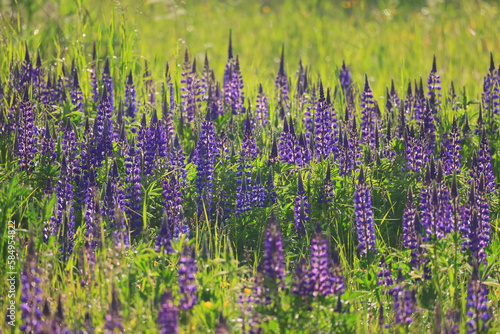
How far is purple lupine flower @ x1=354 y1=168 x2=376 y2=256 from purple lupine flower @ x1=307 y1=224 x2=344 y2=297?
0.69 m

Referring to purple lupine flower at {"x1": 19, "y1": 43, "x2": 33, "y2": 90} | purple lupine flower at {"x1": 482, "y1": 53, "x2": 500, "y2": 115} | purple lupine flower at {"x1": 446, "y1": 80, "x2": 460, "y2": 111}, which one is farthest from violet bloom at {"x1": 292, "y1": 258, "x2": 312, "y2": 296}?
purple lupine flower at {"x1": 482, "y1": 53, "x2": 500, "y2": 115}

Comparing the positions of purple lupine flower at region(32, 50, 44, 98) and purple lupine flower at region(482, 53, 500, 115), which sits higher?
purple lupine flower at region(482, 53, 500, 115)

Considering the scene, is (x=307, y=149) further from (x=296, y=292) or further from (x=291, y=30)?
(x=291, y=30)

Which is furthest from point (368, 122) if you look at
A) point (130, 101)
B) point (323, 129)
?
point (130, 101)

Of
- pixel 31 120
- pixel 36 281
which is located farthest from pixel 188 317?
pixel 31 120

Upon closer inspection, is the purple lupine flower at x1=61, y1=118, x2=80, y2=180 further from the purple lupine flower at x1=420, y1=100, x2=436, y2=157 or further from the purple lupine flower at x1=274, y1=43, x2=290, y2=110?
the purple lupine flower at x1=420, y1=100, x2=436, y2=157

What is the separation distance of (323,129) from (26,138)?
7.96ft

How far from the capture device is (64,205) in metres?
4.33

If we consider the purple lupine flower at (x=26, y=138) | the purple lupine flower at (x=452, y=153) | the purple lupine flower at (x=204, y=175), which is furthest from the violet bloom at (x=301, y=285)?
the purple lupine flower at (x=26, y=138)

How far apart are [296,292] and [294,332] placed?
0.64 ft

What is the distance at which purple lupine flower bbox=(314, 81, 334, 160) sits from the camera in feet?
17.3

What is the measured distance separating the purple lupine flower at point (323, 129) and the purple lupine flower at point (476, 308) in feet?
7.51

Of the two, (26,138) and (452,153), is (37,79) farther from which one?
(452,153)

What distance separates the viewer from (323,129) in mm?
5309
